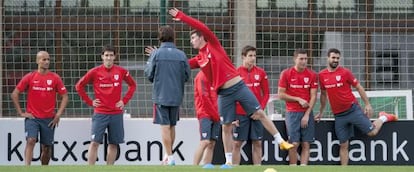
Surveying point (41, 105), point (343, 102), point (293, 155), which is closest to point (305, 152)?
point (293, 155)

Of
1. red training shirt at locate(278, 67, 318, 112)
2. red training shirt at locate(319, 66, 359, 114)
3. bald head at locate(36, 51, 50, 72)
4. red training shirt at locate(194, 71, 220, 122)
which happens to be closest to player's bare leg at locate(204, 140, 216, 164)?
red training shirt at locate(194, 71, 220, 122)

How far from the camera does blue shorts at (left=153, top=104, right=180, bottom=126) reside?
15.4 metres

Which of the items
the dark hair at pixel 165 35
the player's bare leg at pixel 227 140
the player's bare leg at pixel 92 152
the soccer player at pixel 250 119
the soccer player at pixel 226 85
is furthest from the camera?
the soccer player at pixel 250 119

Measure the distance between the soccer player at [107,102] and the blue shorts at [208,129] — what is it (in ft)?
3.69

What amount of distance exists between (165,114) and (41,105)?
2.07 meters

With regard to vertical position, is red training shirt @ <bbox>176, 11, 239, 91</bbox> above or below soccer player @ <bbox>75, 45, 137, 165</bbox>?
above

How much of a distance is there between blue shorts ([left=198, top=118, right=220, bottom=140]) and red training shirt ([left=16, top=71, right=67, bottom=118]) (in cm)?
198

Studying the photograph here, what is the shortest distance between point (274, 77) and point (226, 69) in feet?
14.1

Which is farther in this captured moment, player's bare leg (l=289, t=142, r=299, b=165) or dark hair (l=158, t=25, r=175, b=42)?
player's bare leg (l=289, t=142, r=299, b=165)

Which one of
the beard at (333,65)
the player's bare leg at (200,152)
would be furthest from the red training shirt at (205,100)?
the beard at (333,65)

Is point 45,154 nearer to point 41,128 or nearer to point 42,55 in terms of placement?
point 41,128

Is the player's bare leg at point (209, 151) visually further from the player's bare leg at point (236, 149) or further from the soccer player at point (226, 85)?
the soccer player at point (226, 85)

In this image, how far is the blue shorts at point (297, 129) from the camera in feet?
54.9

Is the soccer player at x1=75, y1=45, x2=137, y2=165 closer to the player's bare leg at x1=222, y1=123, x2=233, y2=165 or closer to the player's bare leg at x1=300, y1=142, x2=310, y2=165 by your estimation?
the player's bare leg at x1=300, y1=142, x2=310, y2=165
